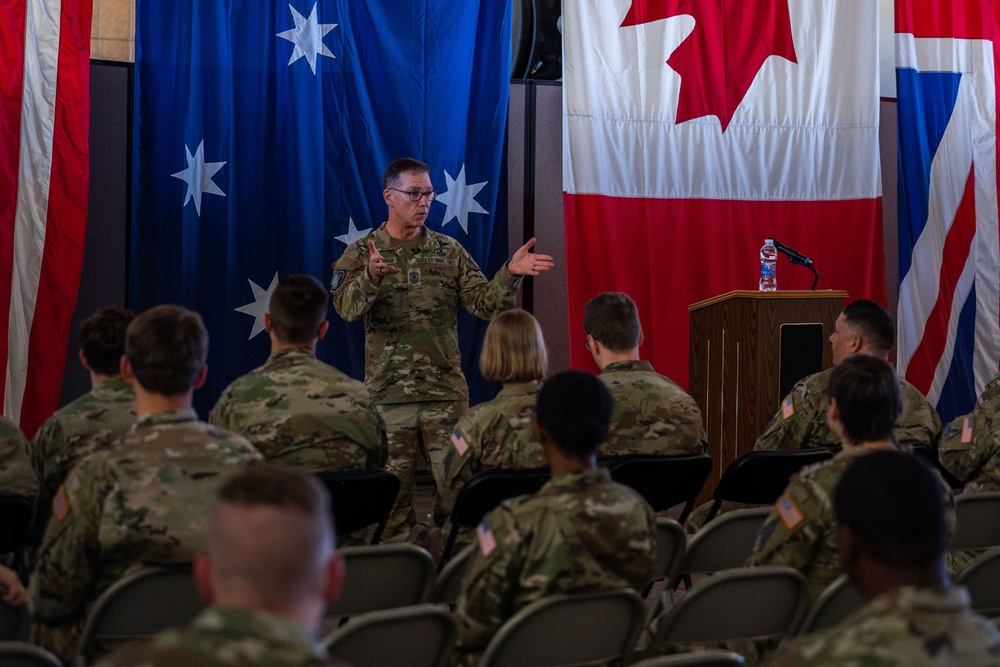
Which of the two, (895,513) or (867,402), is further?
(867,402)

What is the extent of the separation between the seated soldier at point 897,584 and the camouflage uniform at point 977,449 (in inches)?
84.3

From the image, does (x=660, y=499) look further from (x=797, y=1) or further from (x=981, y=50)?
(x=981, y=50)

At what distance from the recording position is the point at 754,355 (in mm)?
5223

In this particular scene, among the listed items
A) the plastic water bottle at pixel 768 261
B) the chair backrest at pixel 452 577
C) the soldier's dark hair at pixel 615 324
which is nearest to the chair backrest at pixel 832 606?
the chair backrest at pixel 452 577

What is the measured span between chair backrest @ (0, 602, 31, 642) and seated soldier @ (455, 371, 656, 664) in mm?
833

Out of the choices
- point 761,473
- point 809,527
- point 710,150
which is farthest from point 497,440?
point 710,150

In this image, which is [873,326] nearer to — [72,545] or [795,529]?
[795,529]

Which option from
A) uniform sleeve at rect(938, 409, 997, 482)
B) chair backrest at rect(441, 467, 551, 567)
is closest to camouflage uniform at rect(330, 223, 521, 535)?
chair backrest at rect(441, 467, 551, 567)

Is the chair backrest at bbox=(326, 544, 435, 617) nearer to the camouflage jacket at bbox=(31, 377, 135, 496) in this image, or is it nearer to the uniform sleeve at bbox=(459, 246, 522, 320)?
the camouflage jacket at bbox=(31, 377, 135, 496)

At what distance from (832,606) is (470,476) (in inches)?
52.7

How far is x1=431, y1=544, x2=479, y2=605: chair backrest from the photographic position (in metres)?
2.65

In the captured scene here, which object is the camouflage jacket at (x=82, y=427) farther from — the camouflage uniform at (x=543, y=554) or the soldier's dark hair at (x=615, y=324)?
the soldier's dark hair at (x=615, y=324)

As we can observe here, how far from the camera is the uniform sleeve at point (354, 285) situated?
4.73 m

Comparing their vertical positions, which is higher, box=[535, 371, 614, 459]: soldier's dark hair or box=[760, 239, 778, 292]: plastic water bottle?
box=[760, 239, 778, 292]: plastic water bottle
